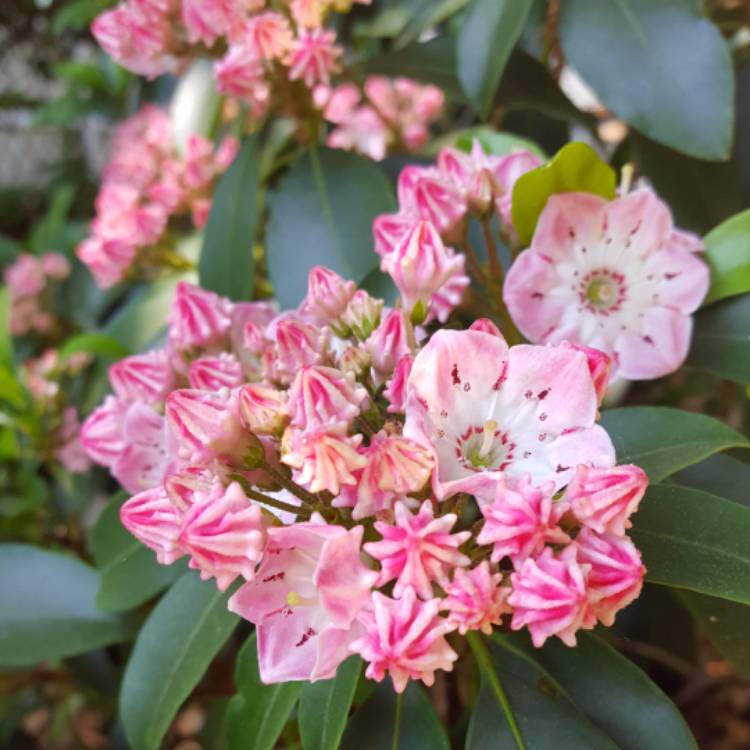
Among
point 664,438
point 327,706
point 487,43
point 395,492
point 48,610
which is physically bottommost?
point 48,610

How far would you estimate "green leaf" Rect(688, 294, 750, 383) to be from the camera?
32.3 inches

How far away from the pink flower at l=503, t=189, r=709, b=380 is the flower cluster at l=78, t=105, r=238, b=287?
684 mm

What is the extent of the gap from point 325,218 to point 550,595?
0.63 meters

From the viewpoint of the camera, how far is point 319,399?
0.58m

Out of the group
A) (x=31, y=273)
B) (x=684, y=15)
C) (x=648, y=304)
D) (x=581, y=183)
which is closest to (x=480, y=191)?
(x=581, y=183)

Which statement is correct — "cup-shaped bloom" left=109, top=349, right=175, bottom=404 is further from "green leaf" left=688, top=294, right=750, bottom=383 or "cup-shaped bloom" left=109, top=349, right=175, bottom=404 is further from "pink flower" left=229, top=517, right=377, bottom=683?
"green leaf" left=688, top=294, right=750, bottom=383

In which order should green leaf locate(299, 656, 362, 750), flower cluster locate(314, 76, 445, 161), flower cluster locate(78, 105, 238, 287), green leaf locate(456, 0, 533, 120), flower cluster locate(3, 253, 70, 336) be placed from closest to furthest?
green leaf locate(299, 656, 362, 750) → green leaf locate(456, 0, 533, 120) → flower cluster locate(78, 105, 238, 287) → flower cluster locate(314, 76, 445, 161) → flower cluster locate(3, 253, 70, 336)

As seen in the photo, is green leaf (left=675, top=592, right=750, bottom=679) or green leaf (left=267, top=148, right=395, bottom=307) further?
green leaf (left=267, top=148, right=395, bottom=307)

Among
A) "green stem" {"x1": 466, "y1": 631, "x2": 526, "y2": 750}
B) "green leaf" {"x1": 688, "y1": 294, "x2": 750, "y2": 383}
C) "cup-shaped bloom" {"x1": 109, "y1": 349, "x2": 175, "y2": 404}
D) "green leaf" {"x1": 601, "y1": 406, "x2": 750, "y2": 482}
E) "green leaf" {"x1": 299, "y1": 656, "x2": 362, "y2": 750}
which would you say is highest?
"cup-shaped bloom" {"x1": 109, "y1": 349, "x2": 175, "y2": 404}

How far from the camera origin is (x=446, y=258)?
730 mm

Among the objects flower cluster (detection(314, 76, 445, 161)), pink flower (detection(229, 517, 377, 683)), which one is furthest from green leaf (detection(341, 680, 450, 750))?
flower cluster (detection(314, 76, 445, 161))

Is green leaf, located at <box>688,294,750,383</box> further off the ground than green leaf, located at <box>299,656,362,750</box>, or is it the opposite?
green leaf, located at <box>688,294,750,383</box>

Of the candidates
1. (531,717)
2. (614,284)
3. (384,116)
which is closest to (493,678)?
(531,717)

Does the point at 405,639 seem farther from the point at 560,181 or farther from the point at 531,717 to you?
the point at 560,181
